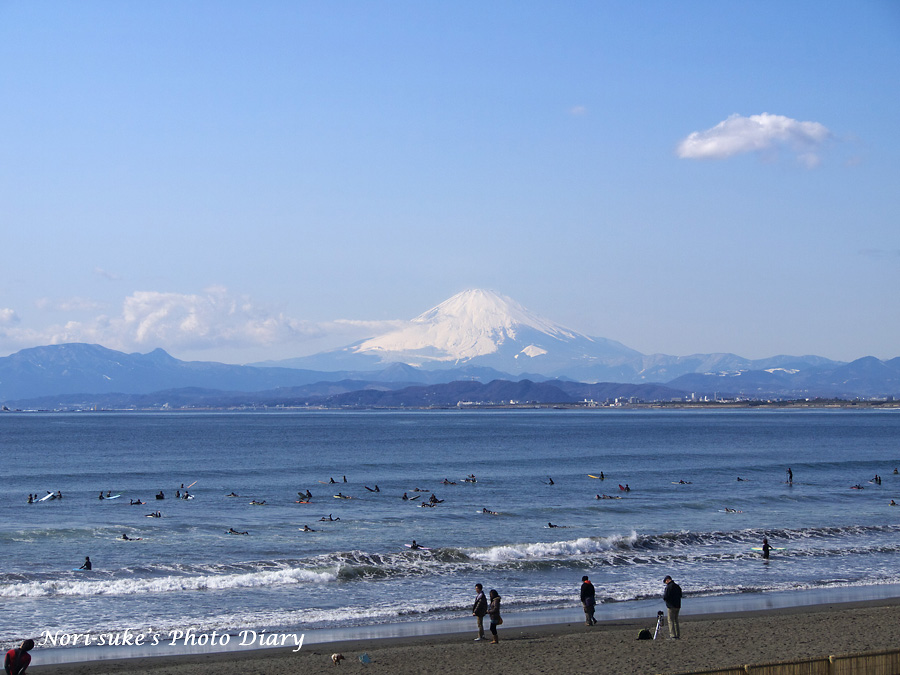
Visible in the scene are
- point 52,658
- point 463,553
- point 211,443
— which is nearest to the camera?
point 52,658

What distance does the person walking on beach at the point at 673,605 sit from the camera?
22.5 meters

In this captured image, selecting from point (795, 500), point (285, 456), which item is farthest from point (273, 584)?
point (285, 456)

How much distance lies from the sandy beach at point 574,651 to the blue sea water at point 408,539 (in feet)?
10.4

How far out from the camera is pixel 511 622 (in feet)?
84.3

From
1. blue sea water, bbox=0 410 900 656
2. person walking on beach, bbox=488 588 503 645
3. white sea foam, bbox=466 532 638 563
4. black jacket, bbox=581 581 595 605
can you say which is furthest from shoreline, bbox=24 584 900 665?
white sea foam, bbox=466 532 638 563

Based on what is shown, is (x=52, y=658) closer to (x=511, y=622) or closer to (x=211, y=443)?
(x=511, y=622)

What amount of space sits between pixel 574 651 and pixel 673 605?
3280mm

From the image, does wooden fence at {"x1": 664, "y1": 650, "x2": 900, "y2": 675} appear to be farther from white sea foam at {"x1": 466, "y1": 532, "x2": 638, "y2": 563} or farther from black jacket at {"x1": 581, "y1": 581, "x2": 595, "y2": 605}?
white sea foam at {"x1": 466, "y1": 532, "x2": 638, "y2": 563}

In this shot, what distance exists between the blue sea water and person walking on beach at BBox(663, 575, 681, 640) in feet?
16.3

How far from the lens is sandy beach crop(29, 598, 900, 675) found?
20.2 metres

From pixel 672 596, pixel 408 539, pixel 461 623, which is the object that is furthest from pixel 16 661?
pixel 408 539

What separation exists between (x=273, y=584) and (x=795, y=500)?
1600 inches

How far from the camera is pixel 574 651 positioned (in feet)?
70.5

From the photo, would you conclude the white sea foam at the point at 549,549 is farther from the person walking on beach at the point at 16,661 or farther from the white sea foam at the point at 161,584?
the person walking on beach at the point at 16,661
